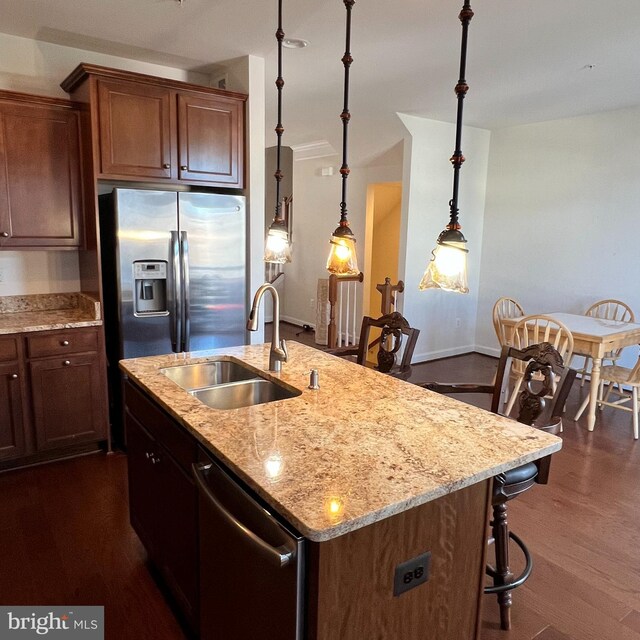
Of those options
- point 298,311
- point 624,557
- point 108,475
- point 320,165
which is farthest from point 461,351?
point 108,475

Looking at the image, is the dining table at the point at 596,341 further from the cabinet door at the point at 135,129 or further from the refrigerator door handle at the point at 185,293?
the cabinet door at the point at 135,129

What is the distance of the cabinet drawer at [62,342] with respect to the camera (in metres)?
3.08

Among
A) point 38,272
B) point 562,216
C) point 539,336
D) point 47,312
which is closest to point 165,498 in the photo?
point 47,312

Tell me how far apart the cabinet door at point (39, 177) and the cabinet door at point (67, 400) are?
78cm

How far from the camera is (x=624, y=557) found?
8.22ft

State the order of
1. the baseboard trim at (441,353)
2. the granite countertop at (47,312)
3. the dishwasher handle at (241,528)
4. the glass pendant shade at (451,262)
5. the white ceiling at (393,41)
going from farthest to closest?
the baseboard trim at (441,353) < the granite countertop at (47,312) < the white ceiling at (393,41) < the glass pendant shade at (451,262) < the dishwasher handle at (241,528)

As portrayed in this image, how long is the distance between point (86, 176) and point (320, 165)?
174 inches

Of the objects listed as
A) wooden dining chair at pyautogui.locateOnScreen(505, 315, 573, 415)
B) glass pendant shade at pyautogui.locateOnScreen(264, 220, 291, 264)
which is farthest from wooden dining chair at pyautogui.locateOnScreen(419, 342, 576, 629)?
wooden dining chair at pyautogui.locateOnScreen(505, 315, 573, 415)

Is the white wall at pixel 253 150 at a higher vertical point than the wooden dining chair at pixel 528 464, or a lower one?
higher

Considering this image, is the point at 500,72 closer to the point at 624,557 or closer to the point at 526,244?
the point at 526,244

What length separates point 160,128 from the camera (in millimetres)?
3307

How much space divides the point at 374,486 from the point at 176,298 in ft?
8.05

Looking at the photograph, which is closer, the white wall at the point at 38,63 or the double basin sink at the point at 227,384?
the double basin sink at the point at 227,384

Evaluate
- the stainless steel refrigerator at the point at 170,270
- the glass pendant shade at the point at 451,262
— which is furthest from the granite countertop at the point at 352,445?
the stainless steel refrigerator at the point at 170,270
